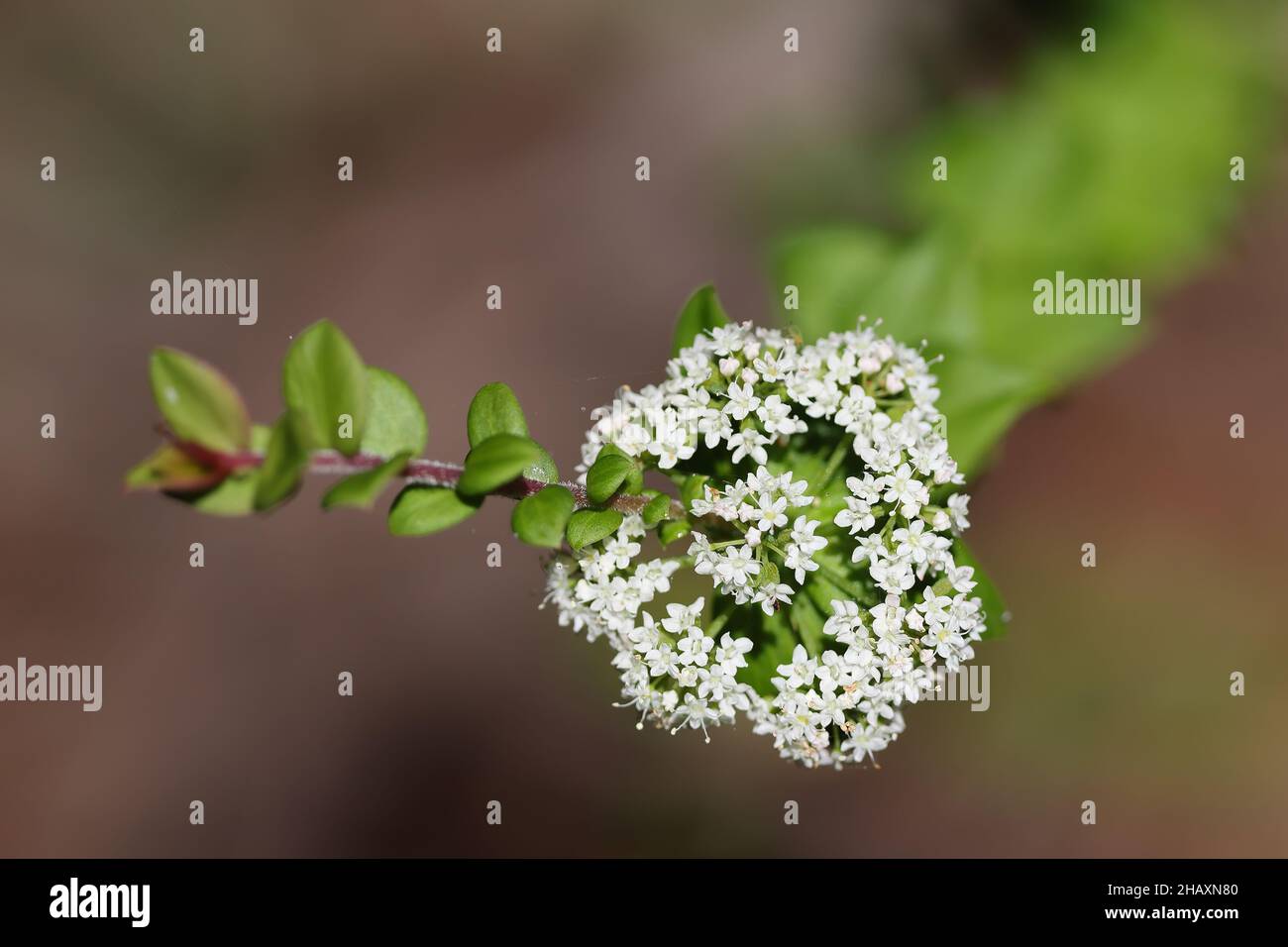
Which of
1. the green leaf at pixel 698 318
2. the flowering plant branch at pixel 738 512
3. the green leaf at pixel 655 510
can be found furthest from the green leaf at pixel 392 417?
the green leaf at pixel 698 318

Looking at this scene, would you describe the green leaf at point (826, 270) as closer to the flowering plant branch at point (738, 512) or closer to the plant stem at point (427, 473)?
the flowering plant branch at point (738, 512)

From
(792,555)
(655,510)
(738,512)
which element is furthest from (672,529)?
(792,555)

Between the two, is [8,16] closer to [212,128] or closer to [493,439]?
[212,128]

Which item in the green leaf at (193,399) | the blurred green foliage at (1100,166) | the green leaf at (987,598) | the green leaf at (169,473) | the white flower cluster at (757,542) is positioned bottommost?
the green leaf at (987,598)
